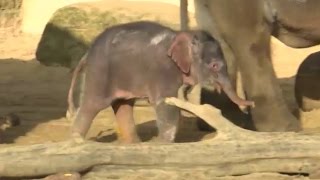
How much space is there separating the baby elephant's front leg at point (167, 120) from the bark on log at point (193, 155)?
45cm

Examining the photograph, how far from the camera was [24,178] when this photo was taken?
461 cm

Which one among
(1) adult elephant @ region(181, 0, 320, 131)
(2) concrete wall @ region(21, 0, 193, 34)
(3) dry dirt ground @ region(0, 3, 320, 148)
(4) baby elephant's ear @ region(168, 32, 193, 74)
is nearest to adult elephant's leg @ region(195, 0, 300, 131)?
(1) adult elephant @ region(181, 0, 320, 131)

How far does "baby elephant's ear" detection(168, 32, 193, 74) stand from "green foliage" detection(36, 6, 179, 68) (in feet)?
16.3

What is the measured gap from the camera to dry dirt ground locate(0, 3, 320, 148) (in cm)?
611

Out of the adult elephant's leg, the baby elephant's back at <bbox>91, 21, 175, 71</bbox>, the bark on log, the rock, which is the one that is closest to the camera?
the bark on log

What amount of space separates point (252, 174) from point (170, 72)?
801mm

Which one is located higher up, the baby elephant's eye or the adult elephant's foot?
the baby elephant's eye

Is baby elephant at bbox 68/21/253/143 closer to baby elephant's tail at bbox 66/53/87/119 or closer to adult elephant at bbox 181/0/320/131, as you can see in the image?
baby elephant's tail at bbox 66/53/87/119

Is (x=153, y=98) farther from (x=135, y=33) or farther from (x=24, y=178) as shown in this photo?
(x=24, y=178)

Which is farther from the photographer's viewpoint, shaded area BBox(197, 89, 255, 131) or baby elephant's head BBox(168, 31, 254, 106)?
shaded area BBox(197, 89, 255, 131)

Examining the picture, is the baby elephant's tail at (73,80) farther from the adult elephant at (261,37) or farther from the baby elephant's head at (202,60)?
the adult elephant at (261,37)

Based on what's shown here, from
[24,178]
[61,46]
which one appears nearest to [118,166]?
[24,178]

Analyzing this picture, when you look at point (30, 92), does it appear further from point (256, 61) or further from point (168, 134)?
point (168, 134)

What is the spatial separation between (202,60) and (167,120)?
364 mm
